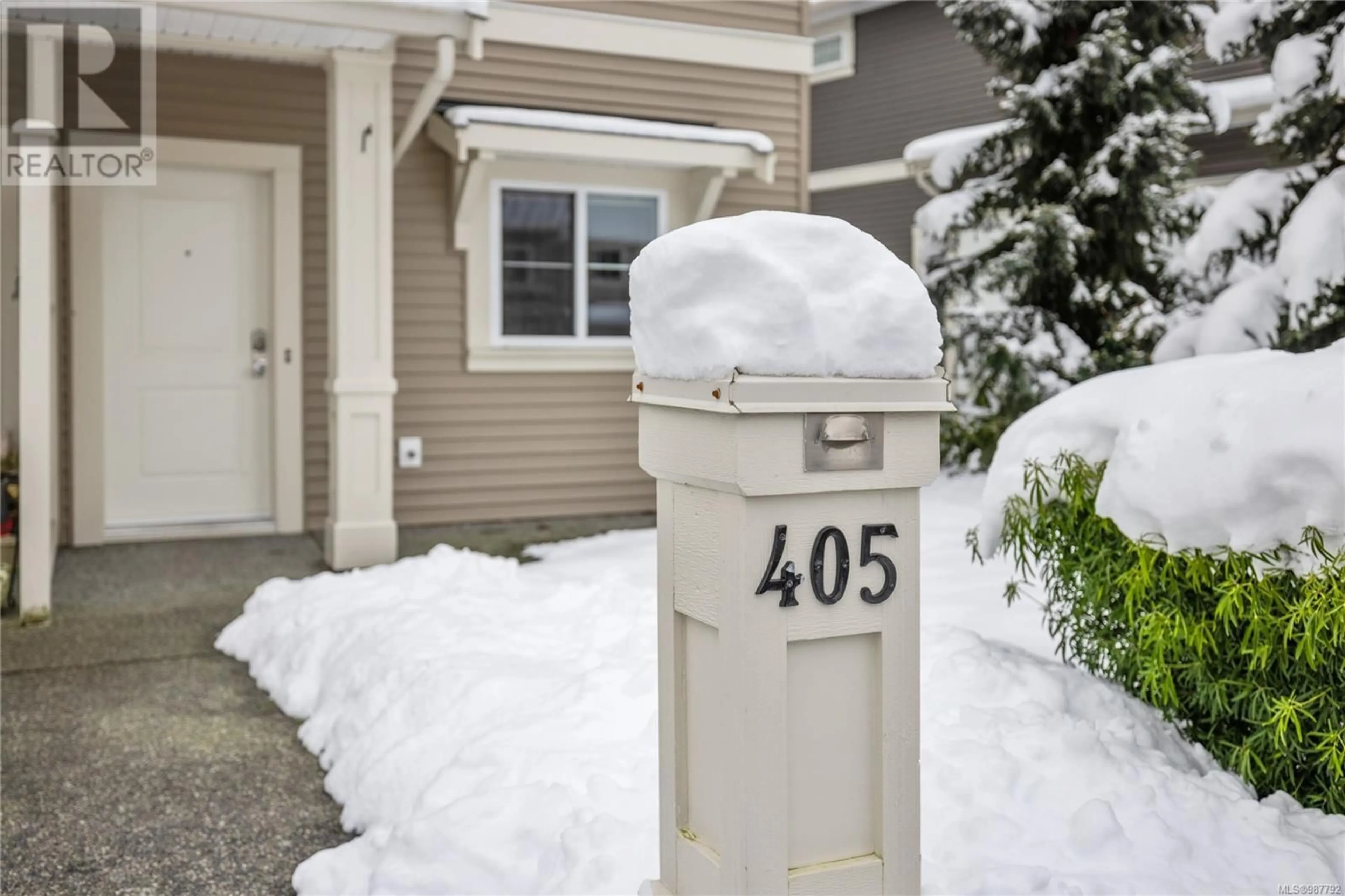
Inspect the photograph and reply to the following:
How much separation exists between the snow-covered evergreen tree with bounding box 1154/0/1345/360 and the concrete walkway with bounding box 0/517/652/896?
3764 mm

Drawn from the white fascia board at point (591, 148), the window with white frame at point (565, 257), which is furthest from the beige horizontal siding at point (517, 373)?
the white fascia board at point (591, 148)

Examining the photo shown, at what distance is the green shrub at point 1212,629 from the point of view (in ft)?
8.01

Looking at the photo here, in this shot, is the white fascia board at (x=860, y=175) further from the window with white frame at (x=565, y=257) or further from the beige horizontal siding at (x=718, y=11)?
the window with white frame at (x=565, y=257)

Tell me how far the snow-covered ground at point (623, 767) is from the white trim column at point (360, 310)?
5.45 ft

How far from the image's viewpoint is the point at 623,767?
2814mm

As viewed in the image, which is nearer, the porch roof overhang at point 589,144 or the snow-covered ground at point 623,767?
the snow-covered ground at point 623,767

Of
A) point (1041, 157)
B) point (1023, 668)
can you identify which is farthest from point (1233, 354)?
point (1041, 157)

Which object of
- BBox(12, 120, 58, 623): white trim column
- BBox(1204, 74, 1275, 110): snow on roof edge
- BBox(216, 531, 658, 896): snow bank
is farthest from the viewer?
BBox(1204, 74, 1275, 110): snow on roof edge

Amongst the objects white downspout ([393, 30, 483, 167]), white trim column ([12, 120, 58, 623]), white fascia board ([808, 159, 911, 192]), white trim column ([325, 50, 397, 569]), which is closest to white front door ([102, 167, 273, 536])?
white downspout ([393, 30, 483, 167])

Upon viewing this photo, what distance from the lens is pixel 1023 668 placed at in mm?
3115

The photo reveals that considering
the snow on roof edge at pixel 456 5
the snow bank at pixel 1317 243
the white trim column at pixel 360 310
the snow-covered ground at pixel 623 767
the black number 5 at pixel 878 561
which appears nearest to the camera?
the black number 5 at pixel 878 561

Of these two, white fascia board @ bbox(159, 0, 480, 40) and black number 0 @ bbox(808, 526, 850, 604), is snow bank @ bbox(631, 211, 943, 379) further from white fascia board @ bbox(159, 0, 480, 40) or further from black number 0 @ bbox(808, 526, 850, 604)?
white fascia board @ bbox(159, 0, 480, 40)

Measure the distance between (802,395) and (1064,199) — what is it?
602 centimetres

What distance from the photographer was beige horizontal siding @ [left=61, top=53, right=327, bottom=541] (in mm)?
6465
